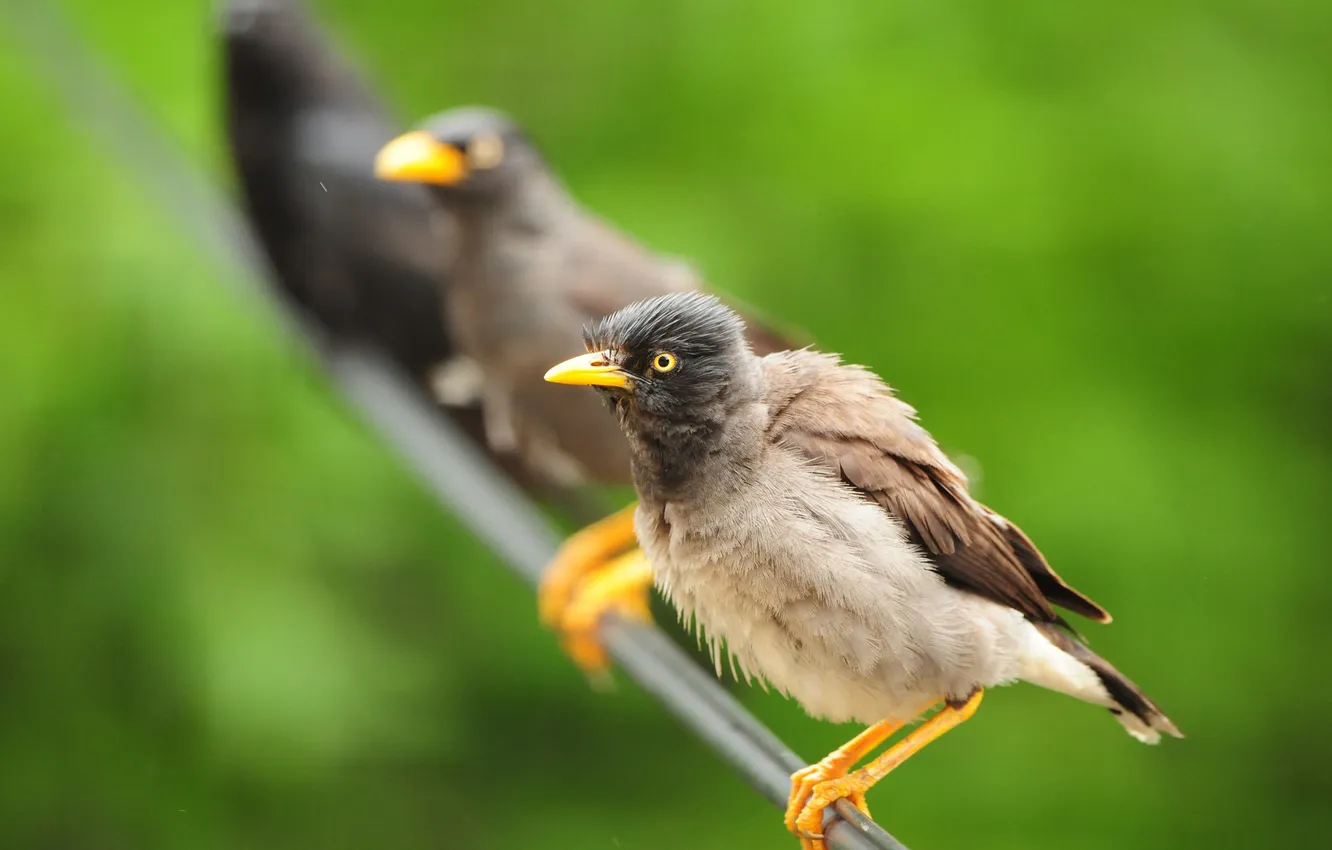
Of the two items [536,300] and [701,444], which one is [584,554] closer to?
[536,300]

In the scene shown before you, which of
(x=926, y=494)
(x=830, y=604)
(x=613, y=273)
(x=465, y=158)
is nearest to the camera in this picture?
(x=926, y=494)

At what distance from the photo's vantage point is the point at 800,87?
3.65 m

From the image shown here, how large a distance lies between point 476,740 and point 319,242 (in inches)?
52.6

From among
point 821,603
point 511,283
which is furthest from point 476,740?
point 821,603

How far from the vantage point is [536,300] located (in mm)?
2838

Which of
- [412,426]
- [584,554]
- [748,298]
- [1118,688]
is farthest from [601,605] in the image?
[1118,688]

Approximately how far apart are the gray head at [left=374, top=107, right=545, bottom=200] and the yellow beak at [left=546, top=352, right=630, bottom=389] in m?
1.42

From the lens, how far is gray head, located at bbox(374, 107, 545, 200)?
2.93 meters

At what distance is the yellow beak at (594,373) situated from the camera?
1.57 meters

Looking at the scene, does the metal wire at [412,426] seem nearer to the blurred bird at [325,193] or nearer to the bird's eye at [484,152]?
the blurred bird at [325,193]

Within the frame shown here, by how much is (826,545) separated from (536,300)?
1343mm

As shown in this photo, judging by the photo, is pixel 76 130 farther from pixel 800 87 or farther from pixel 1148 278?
pixel 1148 278

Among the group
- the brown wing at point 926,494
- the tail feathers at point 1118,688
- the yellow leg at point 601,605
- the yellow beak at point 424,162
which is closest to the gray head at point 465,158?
the yellow beak at point 424,162

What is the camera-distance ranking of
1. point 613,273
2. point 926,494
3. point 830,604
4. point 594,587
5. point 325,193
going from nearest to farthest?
1. point 926,494
2. point 830,604
3. point 613,273
4. point 594,587
5. point 325,193
